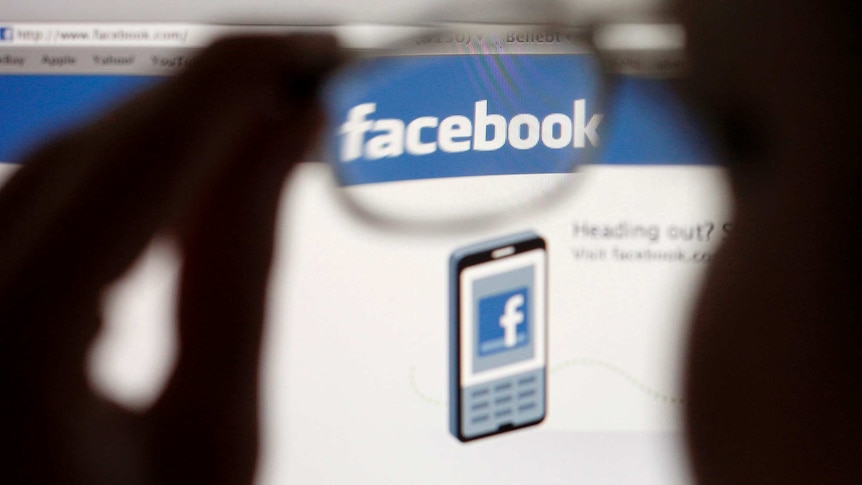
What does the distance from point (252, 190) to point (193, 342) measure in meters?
0.15

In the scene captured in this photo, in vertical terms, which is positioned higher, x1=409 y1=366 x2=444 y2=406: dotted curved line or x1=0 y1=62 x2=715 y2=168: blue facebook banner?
x1=0 y1=62 x2=715 y2=168: blue facebook banner

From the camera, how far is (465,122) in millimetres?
622

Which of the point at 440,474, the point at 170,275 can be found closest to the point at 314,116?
the point at 170,275

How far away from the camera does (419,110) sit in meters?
0.62

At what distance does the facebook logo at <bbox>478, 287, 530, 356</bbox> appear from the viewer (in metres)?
0.62

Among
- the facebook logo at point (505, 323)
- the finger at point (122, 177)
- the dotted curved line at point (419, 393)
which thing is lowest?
the dotted curved line at point (419, 393)

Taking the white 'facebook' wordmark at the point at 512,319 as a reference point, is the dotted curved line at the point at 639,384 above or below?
below

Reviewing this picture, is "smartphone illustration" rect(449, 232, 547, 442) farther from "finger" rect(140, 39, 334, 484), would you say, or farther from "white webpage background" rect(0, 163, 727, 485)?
"finger" rect(140, 39, 334, 484)

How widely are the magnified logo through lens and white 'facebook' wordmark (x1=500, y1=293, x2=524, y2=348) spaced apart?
0.08 m

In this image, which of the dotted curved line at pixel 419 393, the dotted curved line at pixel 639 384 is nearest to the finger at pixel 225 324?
the dotted curved line at pixel 419 393

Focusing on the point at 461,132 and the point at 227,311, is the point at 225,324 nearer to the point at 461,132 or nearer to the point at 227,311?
the point at 227,311

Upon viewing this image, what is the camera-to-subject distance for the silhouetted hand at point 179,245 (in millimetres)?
635

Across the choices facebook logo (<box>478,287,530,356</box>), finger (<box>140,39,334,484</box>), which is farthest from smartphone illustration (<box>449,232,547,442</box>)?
finger (<box>140,39,334,484</box>)

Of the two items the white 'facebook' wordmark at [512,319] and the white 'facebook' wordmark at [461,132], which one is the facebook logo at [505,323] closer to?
the white 'facebook' wordmark at [512,319]
